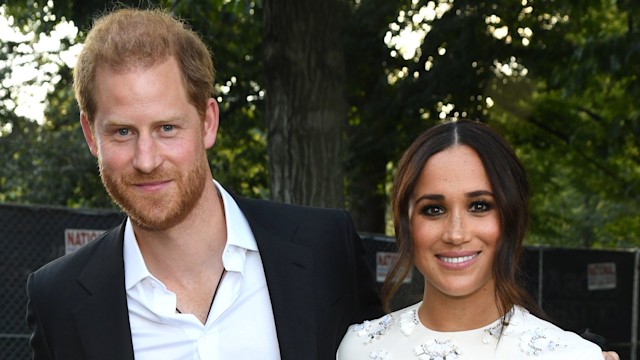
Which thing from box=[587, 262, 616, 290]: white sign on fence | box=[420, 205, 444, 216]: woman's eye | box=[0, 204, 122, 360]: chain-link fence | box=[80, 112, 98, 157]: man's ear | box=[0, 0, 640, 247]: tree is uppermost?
box=[0, 0, 640, 247]: tree

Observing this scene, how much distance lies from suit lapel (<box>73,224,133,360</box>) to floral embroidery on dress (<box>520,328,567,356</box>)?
122cm

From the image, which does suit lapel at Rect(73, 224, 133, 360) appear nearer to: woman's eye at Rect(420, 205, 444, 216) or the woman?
the woman

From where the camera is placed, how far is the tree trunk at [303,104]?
7.43 meters

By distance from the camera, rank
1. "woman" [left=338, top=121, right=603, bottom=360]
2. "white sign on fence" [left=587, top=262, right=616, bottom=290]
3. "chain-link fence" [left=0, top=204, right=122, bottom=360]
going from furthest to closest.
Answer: "white sign on fence" [left=587, top=262, right=616, bottom=290] < "chain-link fence" [left=0, top=204, right=122, bottom=360] < "woman" [left=338, top=121, right=603, bottom=360]

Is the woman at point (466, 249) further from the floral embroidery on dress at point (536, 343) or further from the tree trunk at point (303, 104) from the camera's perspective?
the tree trunk at point (303, 104)

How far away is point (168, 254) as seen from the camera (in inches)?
121

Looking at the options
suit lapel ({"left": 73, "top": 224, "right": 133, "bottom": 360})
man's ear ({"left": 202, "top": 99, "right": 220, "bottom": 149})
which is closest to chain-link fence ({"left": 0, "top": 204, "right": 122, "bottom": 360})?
suit lapel ({"left": 73, "top": 224, "right": 133, "bottom": 360})

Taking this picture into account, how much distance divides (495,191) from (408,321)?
1.81 feet

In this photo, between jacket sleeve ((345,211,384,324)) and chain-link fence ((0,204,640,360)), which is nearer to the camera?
jacket sleeve ((345,211,384,324))

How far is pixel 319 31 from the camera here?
7.64 m

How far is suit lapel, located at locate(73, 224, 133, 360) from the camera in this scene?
2883mm

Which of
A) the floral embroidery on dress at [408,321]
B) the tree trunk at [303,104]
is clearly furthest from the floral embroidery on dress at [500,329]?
the tree trunk at [303,104]

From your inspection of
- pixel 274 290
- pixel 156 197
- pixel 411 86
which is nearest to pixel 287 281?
pixel 274 290

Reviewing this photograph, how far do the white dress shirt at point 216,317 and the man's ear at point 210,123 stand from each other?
29cm
